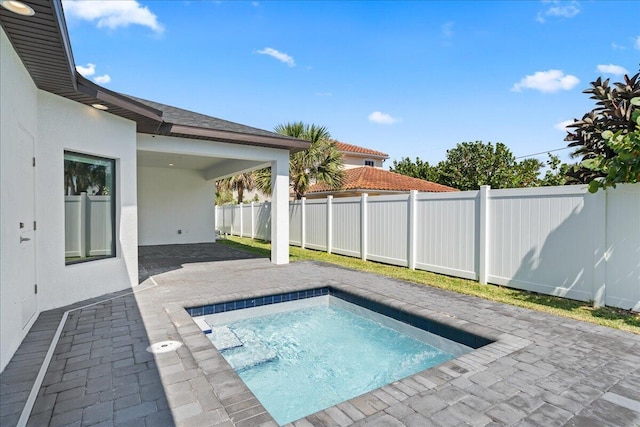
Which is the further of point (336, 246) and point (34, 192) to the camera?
point (336, 246)

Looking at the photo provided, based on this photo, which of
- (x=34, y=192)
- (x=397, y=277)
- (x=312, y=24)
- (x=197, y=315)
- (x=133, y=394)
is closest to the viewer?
(x=133, y=394)

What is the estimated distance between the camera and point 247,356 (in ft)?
17.1

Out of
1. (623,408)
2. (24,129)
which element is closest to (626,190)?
(623,408)

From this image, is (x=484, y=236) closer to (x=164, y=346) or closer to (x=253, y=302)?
(x=253, y=302)

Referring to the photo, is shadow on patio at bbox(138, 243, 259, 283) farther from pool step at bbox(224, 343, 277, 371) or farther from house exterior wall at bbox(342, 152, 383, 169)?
house exterior wall at bbox(342, 152, 383, 169)

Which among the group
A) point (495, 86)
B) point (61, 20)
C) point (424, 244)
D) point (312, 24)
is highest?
point (312, 24)

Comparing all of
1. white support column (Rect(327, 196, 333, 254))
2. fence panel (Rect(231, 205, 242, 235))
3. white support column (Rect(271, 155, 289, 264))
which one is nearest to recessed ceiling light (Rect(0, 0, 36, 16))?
white support column (Rect(271, 155, 289, 264))

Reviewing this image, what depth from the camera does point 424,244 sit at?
32.0ft

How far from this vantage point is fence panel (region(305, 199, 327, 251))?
14.3 meters

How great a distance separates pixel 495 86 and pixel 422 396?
669 inches

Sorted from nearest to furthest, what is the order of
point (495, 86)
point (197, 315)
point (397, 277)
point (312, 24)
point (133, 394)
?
point (133, 394), point (197, 315), point (397, 277), point (312, 24), point (495, 86)

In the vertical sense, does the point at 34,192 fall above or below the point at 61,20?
below

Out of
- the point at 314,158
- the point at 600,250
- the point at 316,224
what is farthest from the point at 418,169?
the point at 600,250

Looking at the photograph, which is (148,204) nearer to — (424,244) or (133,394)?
(424,244)
